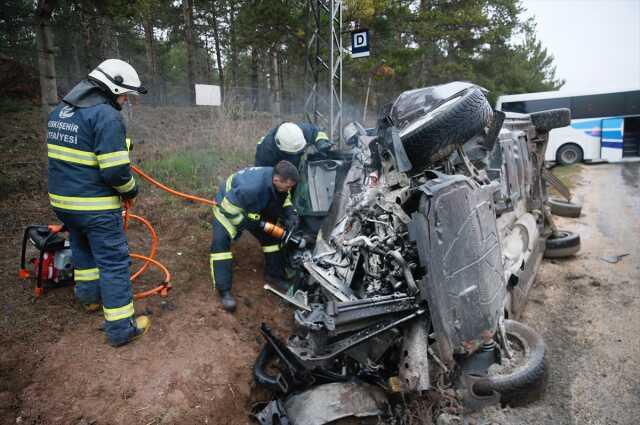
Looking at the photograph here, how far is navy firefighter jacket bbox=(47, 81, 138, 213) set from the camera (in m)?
2.58

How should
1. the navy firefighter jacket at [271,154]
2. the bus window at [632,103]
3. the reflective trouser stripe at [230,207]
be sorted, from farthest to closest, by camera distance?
the bus window at [632,103] → the navy firefighter jacket at [271,154] → the reflective trouser stripe at [230,207]

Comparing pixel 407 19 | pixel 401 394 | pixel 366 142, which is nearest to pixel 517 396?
pixel 401 394

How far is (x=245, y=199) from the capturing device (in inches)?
137

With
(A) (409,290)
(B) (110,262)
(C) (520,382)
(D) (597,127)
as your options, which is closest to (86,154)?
(B) (110,262)

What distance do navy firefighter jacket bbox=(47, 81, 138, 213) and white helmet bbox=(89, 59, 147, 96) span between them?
3.4 inches

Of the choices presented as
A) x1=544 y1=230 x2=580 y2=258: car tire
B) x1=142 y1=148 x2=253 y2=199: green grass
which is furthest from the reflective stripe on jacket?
x1=544 y1=230 x2=580 y2=258: car tire

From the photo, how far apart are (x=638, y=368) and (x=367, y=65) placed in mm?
12914

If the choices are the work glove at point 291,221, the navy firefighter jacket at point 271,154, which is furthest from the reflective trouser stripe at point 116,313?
the navy firefighter jacket at point 271,154

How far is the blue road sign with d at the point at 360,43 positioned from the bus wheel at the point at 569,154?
10789 mm

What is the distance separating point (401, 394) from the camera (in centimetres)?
237

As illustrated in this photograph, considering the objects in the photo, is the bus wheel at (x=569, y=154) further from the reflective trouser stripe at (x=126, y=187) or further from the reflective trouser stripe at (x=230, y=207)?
the reflective trouser stripe at (x=126, y=187)

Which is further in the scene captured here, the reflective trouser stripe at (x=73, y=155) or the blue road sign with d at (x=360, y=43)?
the blue road sign with d at (x=360, y=43)

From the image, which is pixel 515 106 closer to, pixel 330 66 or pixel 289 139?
pixel 330 66

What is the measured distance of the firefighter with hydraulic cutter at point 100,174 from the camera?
8.49 feet
